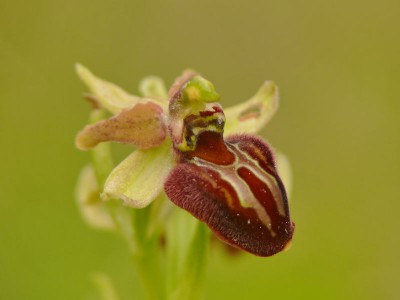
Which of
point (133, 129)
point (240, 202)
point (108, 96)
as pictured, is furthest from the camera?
point (108, 96)

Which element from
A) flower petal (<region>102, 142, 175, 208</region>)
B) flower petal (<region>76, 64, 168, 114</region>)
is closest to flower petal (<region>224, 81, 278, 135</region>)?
flower petal (<region>76, 64, 168, 114</region>)

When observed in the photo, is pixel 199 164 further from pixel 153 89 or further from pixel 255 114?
pixel 153 89

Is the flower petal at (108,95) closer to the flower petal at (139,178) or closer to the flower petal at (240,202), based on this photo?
the flower petal at (139,178)

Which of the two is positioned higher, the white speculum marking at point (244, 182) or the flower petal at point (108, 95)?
the flower petal at point (108, 95)

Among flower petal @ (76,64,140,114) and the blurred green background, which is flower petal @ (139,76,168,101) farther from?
the blurred green background

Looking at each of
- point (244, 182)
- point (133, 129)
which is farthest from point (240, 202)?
point (133, 129)

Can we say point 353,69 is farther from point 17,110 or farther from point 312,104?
point 17,110

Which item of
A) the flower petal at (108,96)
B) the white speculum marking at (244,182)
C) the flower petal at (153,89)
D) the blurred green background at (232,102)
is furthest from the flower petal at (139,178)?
the blurred green background at (232,102)

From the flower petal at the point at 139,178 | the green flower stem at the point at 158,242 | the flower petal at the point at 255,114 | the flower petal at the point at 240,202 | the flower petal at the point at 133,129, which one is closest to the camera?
the flower petal at the point at 240,202
